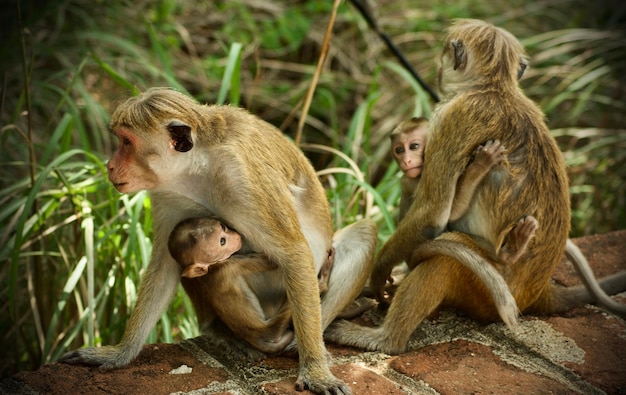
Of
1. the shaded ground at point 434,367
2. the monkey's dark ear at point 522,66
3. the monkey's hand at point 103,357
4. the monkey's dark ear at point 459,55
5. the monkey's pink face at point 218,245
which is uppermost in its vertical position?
the monkey's dark ear at point 459,55

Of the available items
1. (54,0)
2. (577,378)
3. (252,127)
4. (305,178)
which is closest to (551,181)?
(577,378)

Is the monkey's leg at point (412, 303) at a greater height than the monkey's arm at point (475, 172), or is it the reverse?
the monkey's arm at point (475, 172)

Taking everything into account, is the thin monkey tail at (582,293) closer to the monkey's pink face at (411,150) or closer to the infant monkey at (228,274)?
the monkey's pink face at (411,150)

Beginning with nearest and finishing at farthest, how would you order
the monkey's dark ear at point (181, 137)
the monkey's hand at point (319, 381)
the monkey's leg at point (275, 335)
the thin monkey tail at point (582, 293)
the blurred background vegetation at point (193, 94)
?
the monkey's hand at point (319, 381)
the monkey's dark ear at point (181, 137)
the monkey's leg at point (275, 335)
the thin monkey tail at point (582, 293)
the blurred background vegetation at point (193, 94)

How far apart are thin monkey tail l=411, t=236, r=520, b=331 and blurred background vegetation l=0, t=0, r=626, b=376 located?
1.02 meters

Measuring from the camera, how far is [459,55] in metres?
3.58

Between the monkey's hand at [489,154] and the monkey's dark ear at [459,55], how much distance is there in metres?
0.51

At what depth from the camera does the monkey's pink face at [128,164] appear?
296 centimetres

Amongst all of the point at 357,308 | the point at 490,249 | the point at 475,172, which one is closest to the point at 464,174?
the point at 475,172

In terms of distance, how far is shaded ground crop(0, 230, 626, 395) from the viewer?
287 cm

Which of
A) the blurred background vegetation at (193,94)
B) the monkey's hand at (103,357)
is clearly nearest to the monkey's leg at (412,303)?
the blurred background vegetation at (193,94)

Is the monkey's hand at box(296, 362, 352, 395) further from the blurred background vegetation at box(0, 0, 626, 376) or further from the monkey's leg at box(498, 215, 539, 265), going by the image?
the blurred background vegetation at box(0, 0, 626, 376)

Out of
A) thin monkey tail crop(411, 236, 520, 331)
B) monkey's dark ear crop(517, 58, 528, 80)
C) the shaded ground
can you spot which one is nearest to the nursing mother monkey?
the shaded ground

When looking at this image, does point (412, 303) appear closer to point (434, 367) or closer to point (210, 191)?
point (434, 367)
